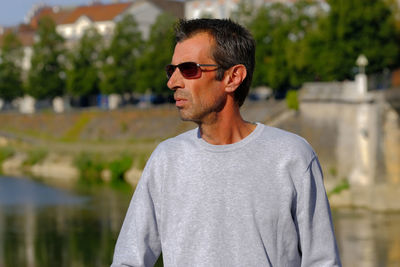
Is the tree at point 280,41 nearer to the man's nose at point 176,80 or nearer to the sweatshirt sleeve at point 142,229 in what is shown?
the man's nose at point 176,80

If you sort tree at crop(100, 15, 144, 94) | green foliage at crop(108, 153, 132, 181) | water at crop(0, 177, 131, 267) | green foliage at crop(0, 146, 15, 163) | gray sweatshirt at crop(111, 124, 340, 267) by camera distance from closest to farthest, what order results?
gray sweatshirt at crop(111, 124, 340, 267), water at crop(0, 177, 131, 267), green foliage at crop(108, 153, 132, 181), green foliage at crop(0, 146, 15, 163), tree at crop(100, 15, 144, 94)

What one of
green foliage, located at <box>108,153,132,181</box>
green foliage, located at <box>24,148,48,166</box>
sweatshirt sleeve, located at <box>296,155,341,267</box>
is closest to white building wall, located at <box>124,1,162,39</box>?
green foliage, located at <box>24,148,48,166</box>

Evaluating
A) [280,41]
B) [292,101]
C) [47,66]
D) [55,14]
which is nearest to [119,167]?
[292,101]

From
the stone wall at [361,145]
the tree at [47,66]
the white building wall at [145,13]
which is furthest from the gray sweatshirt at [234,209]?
the white building wall at [145,13]

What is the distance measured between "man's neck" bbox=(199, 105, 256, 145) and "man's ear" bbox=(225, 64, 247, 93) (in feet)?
0.31

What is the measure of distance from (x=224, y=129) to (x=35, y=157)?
4285 cm

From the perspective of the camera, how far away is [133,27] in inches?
2168

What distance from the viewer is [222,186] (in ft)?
8.38

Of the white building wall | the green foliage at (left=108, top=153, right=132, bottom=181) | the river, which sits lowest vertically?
the green foliage at (left=108, top=153, right=132, bottom=181)

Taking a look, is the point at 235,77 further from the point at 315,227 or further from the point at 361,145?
the point at 361,145

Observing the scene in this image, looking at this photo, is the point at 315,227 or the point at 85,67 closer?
the point at 315,227

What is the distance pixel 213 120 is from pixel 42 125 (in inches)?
2108

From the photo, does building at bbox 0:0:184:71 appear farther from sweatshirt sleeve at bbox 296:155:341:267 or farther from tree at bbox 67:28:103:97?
sweatshirt sleeve at bbox 296:155:341:267

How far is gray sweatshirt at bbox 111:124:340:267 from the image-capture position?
8.27 feet
